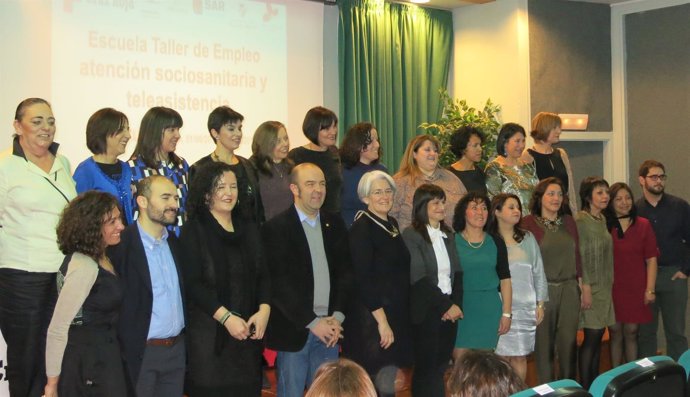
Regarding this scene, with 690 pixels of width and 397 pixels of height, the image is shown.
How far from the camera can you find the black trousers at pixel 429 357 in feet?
14.1

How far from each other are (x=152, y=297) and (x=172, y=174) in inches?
36.2

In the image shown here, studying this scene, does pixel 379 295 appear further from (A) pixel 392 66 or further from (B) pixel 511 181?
(A) pixel 392 66

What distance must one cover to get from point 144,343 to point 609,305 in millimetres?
3279

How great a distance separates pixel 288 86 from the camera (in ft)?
22.7

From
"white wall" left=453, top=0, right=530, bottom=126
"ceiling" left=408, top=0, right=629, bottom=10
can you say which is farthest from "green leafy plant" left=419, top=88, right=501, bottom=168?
"ceiling" left=408, top=0, right=629, bottom=10

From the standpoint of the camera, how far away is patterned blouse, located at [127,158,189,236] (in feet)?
13.2

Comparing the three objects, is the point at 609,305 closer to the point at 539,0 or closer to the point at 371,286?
the point at 371,286

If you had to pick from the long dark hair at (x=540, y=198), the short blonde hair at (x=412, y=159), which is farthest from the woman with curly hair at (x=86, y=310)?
the long dark hair at (x=540, y=198)

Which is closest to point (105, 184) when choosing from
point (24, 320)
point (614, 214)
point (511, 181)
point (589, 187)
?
point (24, 320)

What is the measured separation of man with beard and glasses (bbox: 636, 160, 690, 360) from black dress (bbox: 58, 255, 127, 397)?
13.3 feet

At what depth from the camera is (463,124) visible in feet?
24.4

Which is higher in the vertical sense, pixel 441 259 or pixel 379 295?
pixel 441 259

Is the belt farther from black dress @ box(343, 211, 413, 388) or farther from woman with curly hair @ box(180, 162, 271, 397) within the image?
black dress @ box(343, 211, 413, 388)

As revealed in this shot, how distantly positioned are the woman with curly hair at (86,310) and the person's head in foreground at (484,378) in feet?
5.01
